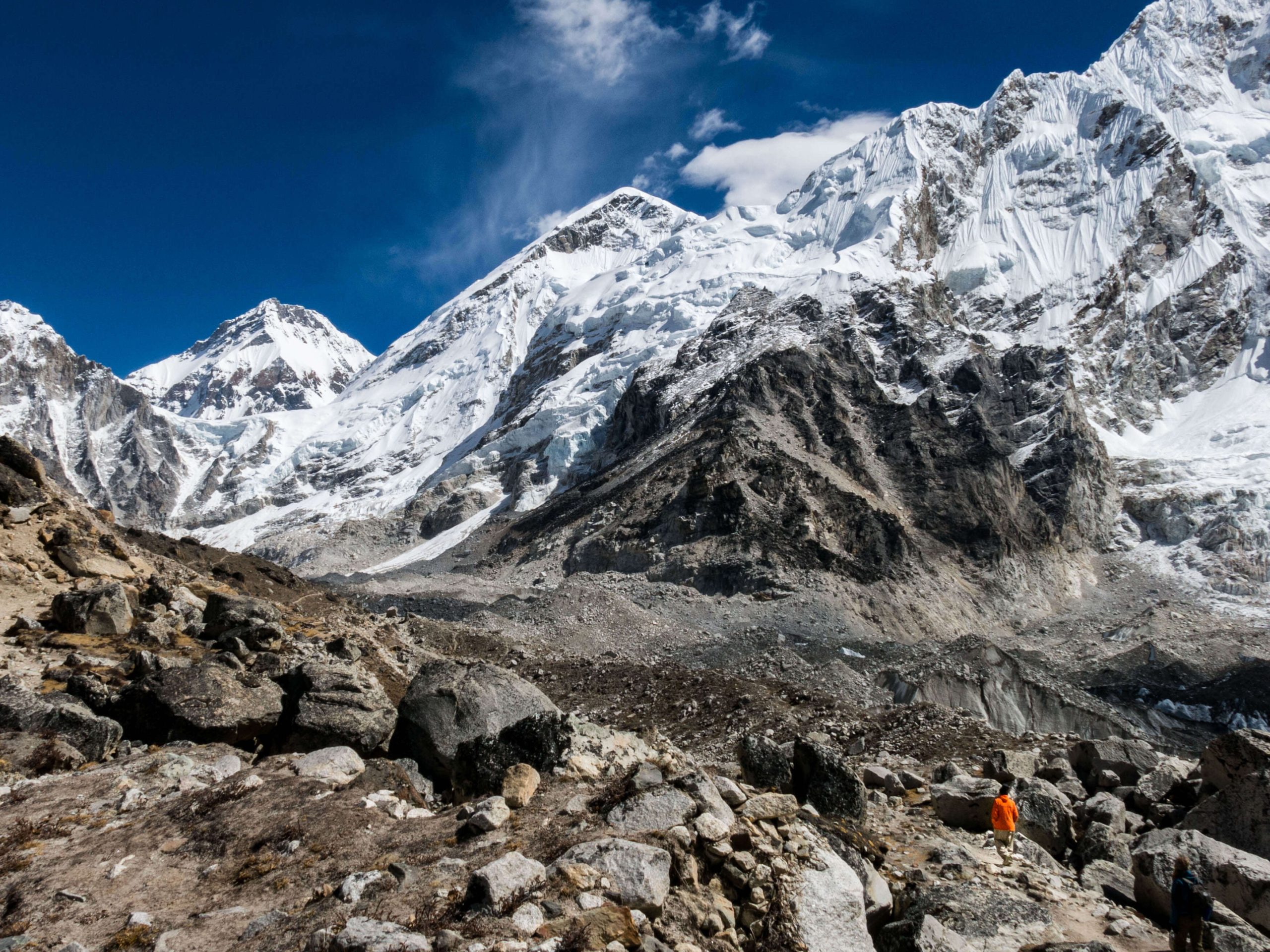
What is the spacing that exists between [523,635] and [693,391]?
69387mm

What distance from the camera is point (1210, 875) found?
1025 centimetres

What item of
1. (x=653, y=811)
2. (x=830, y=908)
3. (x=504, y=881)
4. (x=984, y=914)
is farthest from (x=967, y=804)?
(x=504, y=881)

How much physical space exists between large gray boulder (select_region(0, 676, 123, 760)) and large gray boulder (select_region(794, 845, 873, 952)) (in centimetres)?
917

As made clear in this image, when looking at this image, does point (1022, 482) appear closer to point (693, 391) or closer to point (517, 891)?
point (693, 391)

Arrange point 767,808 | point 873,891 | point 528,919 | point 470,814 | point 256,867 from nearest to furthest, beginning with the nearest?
point 528,919 → point 256,867 → point 873,891 → point 470,814 → point 767,808

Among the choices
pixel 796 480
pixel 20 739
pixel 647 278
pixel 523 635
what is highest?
pixel 647 278

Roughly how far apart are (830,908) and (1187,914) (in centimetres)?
425

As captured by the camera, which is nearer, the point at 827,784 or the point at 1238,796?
the point at 827,784

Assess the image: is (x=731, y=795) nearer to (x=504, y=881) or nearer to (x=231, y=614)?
(x=504, y=881)

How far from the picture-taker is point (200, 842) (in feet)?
28.2

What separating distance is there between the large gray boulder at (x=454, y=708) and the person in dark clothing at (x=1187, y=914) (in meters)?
7.41

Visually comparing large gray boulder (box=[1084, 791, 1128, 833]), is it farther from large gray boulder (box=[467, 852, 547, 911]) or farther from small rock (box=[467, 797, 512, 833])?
large gray boulder (box=[467, 852, 547, 911])

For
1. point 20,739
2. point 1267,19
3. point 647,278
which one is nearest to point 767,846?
point 20,739

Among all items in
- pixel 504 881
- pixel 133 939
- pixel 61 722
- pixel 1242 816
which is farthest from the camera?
pixel 1242 816
